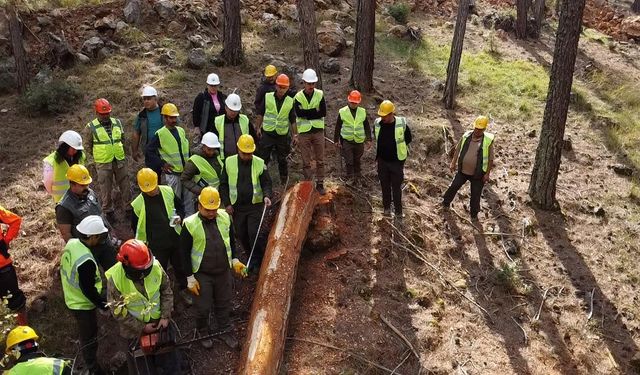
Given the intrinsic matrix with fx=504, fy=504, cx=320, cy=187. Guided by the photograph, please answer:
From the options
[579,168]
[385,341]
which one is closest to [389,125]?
[385,341]

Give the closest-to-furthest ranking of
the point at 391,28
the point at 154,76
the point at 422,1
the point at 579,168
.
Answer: the point at 579,168 → the point at 154,76 → the point at 391,28 → the point at 422,1

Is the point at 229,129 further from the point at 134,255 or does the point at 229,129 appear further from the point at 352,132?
the point at 134,255

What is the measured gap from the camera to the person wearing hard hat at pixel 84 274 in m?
4.53

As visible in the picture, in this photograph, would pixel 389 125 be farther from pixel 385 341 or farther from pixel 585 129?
pixel 585 129

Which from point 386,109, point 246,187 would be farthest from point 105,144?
point 386,109

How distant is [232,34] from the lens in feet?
40.3

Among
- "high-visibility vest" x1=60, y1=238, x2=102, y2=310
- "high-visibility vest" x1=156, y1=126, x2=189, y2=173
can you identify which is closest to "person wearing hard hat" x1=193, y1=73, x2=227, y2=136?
"high-visibility vest" x1=156, y1=126, x2=189, y2=173

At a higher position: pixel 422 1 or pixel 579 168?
pixel 422 1

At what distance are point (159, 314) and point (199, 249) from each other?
726 millimetres

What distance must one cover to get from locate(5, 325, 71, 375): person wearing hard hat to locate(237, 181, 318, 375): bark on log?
5.09 ft

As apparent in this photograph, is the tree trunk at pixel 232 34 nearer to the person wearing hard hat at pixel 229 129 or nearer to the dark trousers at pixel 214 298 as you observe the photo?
the person wearing hard hat at pixel 229 129

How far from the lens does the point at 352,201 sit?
25.0 ft

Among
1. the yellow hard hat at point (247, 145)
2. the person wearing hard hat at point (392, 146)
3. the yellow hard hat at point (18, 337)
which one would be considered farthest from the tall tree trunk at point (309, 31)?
the yellow hard hat at point (18, 337)

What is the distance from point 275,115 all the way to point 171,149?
1756 mm
